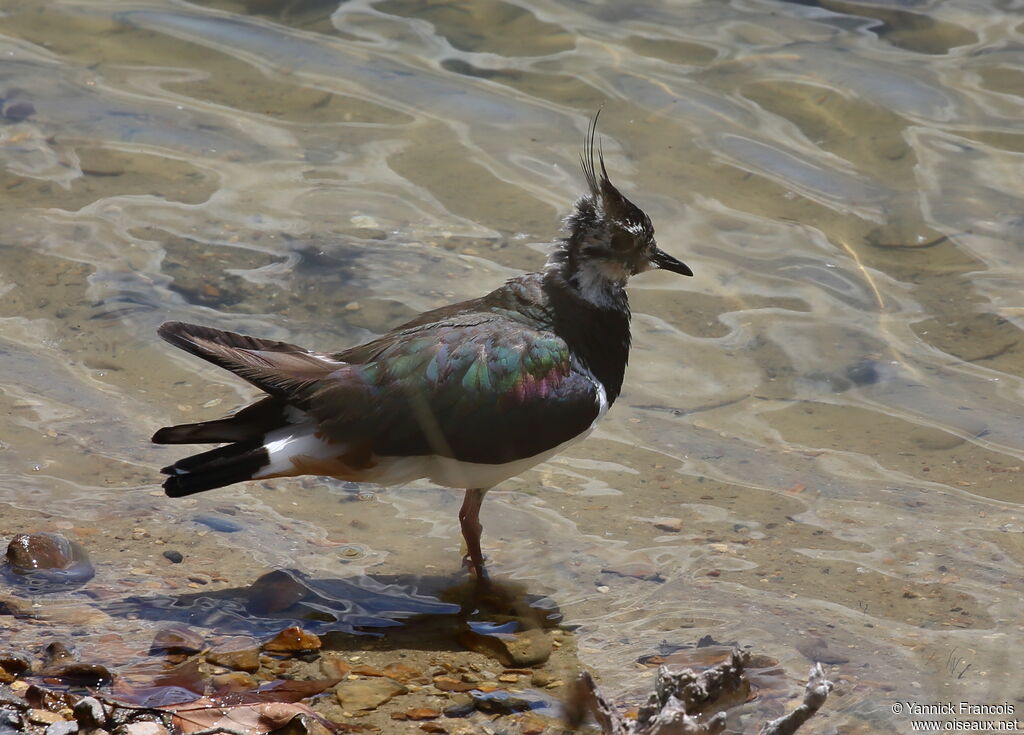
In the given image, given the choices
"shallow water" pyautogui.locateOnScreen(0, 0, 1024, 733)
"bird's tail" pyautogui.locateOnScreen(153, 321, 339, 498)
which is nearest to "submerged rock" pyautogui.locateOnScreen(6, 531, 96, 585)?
"shallow water" pyautogui.locateOnScreen(0, 0, 1024, 733)

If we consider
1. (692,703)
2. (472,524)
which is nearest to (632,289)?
(472,524)

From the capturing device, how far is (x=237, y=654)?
4.57 meters

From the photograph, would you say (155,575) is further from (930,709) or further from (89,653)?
(930,709)

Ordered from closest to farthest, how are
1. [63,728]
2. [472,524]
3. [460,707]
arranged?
[63,728] → [460,707] → [472,524]

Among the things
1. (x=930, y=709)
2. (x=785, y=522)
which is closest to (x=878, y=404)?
(x=785, y=522)

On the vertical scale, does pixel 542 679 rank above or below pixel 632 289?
below

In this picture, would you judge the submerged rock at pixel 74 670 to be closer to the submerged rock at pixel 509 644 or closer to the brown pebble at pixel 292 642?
the brown pebble at pixel 292 642

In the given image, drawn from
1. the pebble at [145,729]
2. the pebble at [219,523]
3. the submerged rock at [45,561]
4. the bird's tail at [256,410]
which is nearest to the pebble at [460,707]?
the pebble at [145,729]

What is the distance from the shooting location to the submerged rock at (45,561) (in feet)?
16.3

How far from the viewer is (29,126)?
9469 mm

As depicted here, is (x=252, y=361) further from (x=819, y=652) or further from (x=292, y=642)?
(x=819, y=652)

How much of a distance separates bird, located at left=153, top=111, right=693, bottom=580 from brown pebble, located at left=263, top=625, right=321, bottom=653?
0.67 metres

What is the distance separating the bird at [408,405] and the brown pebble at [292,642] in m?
0.67

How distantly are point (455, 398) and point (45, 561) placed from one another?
5.97 feet
